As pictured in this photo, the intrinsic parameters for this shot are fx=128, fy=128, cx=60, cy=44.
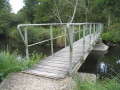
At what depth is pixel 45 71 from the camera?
9.71 feet

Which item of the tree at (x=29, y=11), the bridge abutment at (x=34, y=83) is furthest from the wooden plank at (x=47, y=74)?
the tree at (x=29, y=11)

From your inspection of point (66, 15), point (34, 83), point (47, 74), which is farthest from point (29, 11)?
point (34, 83)

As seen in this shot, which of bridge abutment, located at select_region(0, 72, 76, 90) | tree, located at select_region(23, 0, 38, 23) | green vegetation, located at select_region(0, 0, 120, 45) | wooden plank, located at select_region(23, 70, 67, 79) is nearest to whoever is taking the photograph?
bridge abutment, located at select_region(0, 72, 76, 90)

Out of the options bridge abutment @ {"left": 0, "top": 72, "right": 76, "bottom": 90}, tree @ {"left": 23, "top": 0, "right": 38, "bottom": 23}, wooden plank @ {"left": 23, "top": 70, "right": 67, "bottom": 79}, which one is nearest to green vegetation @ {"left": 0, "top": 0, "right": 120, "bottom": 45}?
tree @ {"left": 23, "top": 0, "right": 38, "bottom": 23}

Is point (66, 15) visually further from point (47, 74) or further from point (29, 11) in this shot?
point (47, 74)

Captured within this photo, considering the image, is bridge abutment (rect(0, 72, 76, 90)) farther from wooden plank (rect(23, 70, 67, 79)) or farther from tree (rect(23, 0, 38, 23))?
tree (rect(23, 0, 38, 23))

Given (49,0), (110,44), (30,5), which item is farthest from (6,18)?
(110,44)

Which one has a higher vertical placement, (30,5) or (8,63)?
(30,5)

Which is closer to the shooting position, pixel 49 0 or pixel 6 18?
pixel 49 0

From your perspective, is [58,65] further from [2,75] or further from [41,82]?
[2,75]

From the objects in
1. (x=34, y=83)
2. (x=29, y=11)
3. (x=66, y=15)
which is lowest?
(x=34, y=83)

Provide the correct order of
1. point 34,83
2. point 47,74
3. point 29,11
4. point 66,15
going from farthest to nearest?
point 29,11 < point 66,15 < point 47,74 < point 34,83

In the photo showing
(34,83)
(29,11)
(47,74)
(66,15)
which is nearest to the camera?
(34,83)

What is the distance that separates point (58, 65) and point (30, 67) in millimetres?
716
